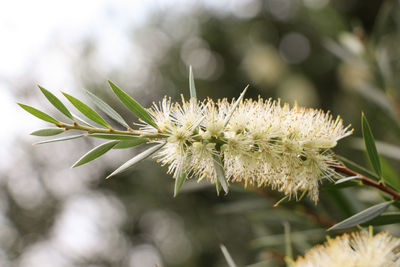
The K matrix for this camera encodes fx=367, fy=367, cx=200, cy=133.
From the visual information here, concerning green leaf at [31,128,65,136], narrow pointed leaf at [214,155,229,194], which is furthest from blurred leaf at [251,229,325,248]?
green leaf at [31,128,65,136]

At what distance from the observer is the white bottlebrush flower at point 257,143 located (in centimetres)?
104

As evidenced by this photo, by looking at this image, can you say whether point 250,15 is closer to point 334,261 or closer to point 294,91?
point 294,91

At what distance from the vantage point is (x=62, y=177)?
3.86 meters

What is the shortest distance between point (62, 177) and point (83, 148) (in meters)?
0.44

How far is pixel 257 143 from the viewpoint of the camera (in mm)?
1055

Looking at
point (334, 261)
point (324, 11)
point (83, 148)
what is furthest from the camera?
point (83, 148)

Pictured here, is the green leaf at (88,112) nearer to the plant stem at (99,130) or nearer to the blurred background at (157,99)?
the plant stem at (99,130)

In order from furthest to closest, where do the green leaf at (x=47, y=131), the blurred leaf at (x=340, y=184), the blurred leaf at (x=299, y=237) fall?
the blurred leaf at (x=299, y=237) → the blurred leaf at (x=340, y=184) → the green leaf at (x=47, y=131)

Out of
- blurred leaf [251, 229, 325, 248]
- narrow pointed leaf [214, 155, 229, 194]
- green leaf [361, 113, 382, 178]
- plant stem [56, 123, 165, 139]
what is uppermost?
plant stem [56, 123, 165, 139]

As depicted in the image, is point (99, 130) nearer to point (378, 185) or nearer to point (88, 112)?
point (88, 112)

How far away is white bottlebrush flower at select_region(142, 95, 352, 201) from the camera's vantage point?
1.04 m

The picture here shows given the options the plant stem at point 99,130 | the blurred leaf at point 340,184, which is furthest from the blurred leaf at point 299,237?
the plant stem at point 99,130

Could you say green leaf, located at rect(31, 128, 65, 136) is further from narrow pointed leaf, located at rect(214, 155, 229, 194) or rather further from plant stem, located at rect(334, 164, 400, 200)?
plant stem, located at rect(334, 164, 400, 200)

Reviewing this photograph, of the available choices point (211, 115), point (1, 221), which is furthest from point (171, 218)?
point (211, 115)
